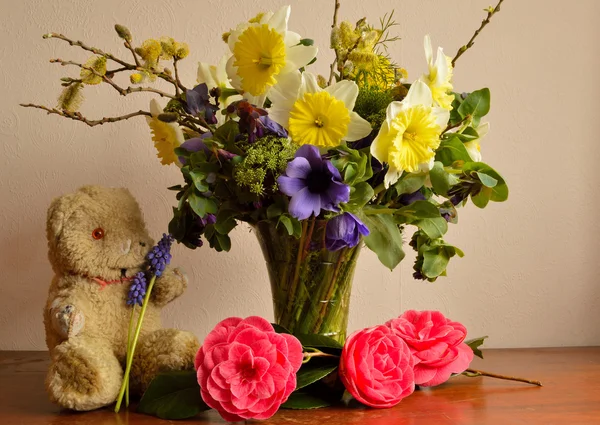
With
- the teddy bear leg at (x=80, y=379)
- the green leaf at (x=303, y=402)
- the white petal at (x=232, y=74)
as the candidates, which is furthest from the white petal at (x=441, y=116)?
the teddy bear leg at (x=80, y=379)

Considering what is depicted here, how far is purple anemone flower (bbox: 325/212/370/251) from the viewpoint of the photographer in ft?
2.51

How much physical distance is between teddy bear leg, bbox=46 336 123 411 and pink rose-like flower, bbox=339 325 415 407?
26cm

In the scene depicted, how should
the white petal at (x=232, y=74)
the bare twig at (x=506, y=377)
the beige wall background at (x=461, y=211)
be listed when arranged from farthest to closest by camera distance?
the beige wall background at (x=461, y=211) < the bare twig at (x=506, y=377) < the white petal at (x=232, y=74)

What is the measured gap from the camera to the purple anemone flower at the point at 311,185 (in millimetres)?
743

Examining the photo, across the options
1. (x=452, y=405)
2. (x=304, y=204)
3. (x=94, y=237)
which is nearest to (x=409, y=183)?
(x=304, y=204)

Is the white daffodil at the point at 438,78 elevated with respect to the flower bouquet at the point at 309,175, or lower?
elevated

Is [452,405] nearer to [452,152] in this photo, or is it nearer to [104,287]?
[452,152]

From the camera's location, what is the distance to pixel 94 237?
2.97 feet

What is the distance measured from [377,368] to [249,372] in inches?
6.0

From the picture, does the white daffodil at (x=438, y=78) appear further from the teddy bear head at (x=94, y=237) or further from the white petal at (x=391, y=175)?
the teddy bear head at (x=94, y=237)

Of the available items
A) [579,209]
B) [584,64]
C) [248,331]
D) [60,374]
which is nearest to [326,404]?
[248,331]

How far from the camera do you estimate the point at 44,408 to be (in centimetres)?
84

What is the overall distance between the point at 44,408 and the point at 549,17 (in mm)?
1016

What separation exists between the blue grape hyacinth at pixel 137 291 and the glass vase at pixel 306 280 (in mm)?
158
